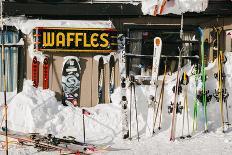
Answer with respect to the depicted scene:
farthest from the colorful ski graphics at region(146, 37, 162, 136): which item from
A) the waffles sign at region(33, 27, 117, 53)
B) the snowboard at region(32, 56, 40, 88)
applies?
the snowboard at region(32, 56, 40, 88)

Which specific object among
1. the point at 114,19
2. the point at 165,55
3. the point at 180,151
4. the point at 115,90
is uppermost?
the point at 114,19

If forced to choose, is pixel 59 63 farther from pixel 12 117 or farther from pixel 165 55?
pixel 165 55

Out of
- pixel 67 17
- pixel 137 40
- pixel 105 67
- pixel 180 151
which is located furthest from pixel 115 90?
pixel 180 151

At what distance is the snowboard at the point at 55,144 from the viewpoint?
10.4m

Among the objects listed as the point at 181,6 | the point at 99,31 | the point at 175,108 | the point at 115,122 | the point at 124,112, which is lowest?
the point at 115,122

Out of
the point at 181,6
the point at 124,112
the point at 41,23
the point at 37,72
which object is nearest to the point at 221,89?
the point at 181,6

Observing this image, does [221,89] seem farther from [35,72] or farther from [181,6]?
[35,72]

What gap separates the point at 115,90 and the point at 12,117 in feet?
10.5

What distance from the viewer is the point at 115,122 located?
12.9 metres

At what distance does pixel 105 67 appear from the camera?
45.7 ft

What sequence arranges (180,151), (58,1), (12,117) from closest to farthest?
(180,151)
(12,117)
(58,1)

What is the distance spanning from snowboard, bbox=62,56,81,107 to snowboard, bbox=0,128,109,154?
246 centimetres

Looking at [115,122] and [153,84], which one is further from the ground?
[153,84]

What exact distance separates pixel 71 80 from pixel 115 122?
2.02 meters
